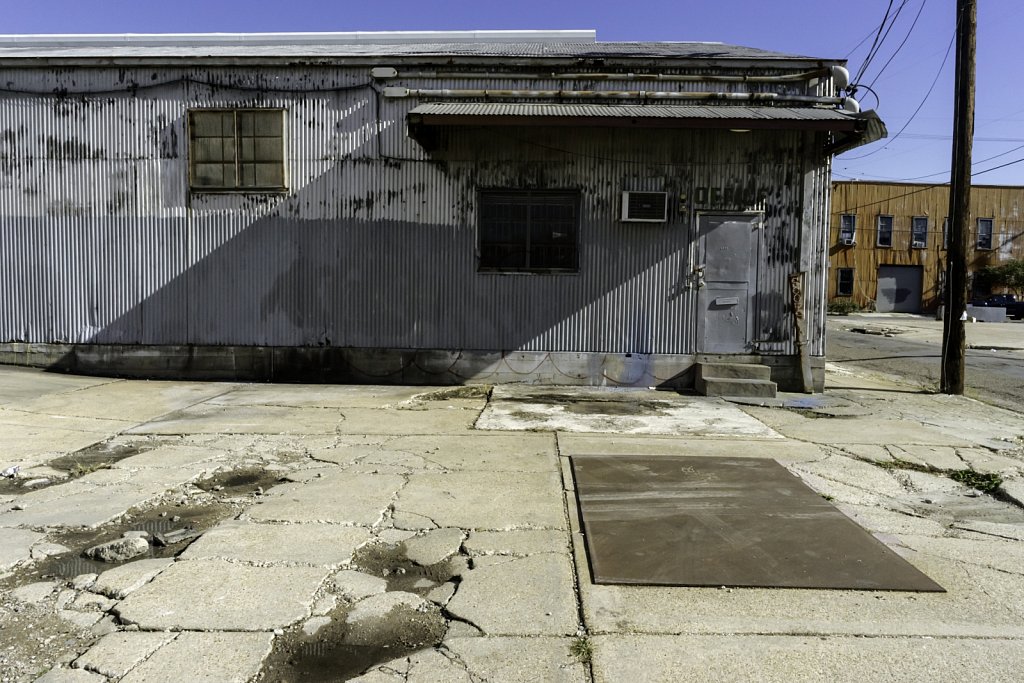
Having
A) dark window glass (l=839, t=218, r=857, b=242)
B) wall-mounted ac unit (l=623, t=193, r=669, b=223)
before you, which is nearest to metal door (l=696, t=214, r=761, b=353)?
wall-mounted ac unit (l=623, t=193, r=669, b=223)

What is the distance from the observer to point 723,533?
456 cm

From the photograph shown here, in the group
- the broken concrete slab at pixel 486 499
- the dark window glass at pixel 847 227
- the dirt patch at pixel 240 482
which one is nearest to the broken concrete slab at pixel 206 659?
the broken concrete slab at pixel 486 499

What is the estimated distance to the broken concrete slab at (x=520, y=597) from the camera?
3.33 m

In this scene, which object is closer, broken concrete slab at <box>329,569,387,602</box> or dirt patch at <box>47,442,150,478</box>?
broken concrete slab at <box>329,569,387,602</box>

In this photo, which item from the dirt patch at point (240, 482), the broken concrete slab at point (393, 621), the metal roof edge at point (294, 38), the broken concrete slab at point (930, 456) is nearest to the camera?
the broken concrete slab at point (393, 621)

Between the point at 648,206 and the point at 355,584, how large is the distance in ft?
27.7

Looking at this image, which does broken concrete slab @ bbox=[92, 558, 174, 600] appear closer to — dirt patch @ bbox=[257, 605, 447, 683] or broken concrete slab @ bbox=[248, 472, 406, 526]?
broken concrete slab @ bbox=[248, 472, 406, 526]

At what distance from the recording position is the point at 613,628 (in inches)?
131

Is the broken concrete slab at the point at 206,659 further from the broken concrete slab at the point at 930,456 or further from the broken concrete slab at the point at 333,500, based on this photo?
the broken concrete slab at the point at 930,456

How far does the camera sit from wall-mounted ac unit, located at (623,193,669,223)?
35.7ft

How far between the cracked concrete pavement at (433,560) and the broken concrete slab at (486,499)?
30 millimetres

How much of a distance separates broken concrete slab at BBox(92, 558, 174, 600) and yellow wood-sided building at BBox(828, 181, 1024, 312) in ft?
145

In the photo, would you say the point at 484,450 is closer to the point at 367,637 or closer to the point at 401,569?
the point at 401,569

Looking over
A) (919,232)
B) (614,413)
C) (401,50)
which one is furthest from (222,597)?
(919,232)
